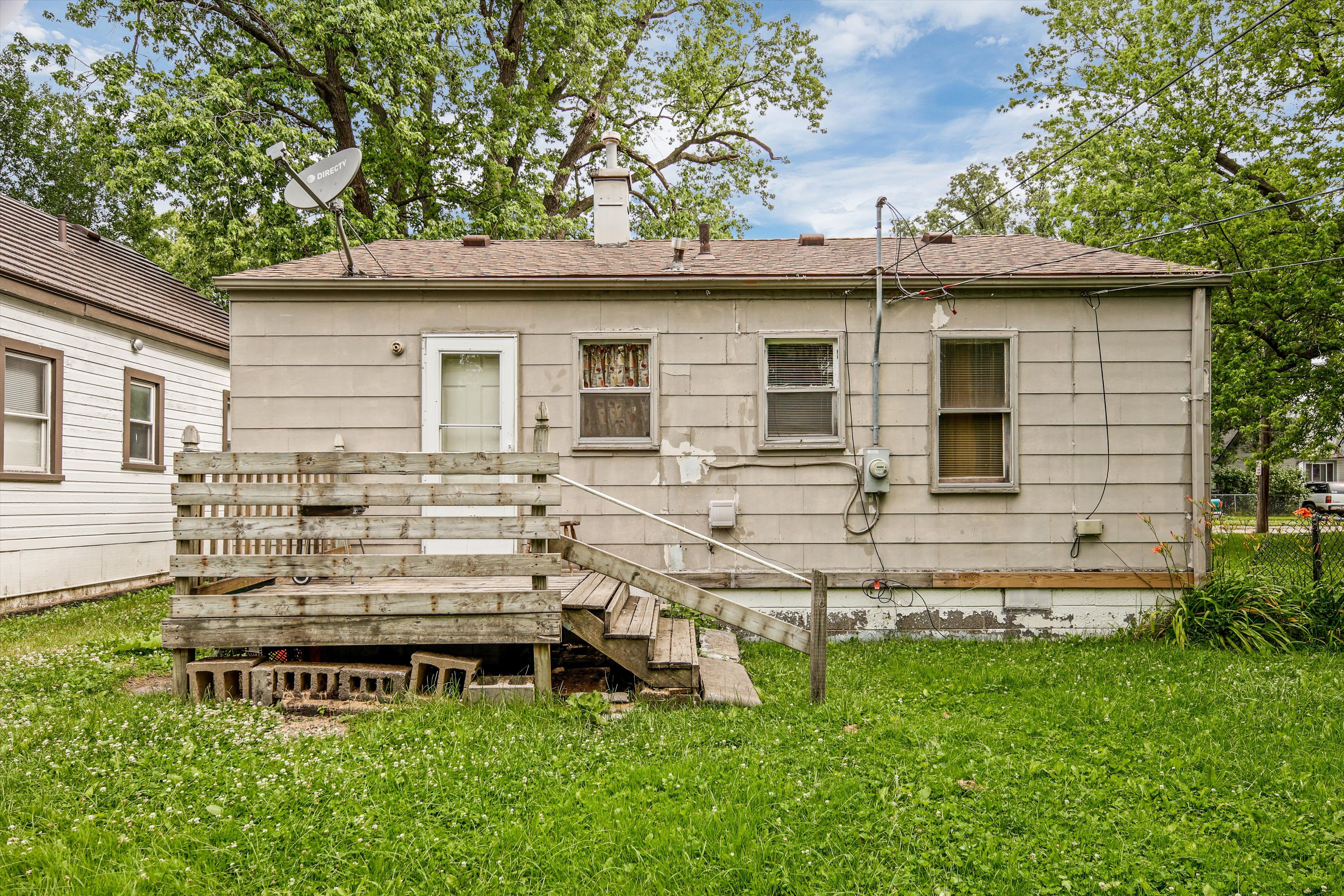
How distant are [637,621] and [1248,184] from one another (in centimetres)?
1526

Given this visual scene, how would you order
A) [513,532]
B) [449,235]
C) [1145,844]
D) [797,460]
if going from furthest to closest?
[449,235]
[797,460]
[513,532]
[1145,844]

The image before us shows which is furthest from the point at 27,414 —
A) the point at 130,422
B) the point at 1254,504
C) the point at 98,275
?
the point at 1254,504

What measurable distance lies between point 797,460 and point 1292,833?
174 inches

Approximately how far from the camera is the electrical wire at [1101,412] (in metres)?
6.89

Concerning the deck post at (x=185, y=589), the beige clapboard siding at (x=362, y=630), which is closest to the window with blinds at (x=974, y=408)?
the beige clapboard siding at (x=362, y=630)

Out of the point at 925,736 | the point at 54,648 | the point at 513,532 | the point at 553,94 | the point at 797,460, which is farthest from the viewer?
the point at 553,94

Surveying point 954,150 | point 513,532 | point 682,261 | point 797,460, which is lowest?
point 513,532

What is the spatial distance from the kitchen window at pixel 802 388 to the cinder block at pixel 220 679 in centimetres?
468

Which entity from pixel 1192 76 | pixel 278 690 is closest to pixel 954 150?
pixel 1192 76

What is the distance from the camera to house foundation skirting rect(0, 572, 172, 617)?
762 cm

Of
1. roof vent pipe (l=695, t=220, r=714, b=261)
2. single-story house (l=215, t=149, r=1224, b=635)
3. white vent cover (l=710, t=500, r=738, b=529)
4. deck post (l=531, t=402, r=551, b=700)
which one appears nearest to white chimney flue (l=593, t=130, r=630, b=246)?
roof vent pipe (l=695, t=220, r=714, b=261)

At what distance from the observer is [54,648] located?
594cm

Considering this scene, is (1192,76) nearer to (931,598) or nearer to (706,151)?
(706,151)

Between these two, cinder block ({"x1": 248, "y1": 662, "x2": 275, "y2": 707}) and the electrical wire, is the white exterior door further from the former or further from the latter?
the electrical wire
